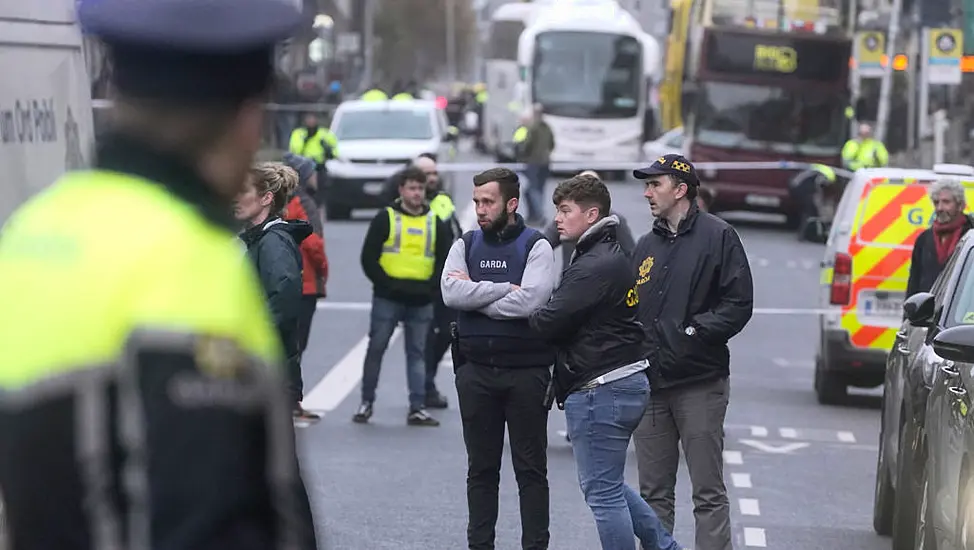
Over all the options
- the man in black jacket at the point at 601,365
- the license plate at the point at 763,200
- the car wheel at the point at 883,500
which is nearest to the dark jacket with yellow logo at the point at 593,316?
the man in black jacket at the point at 601,365

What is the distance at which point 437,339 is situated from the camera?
1425cm

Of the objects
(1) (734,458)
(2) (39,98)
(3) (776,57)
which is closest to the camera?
(2) (39,98)

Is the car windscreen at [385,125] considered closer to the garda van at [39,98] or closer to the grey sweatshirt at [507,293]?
the grey sweatshirt at [507,293]

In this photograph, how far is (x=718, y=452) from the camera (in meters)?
7.95

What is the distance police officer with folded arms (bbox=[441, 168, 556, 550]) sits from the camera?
7.98 metres

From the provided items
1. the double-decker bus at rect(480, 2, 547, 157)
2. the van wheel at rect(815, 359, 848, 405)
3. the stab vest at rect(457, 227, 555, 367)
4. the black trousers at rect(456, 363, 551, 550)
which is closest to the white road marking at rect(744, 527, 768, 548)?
the black trousers at rect(456, 363, 551, 550)

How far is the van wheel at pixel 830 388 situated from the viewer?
15.1 m

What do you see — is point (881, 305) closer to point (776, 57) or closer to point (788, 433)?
point (788, 433)

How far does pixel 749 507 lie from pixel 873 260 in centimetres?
441

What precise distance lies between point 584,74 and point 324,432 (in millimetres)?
32801

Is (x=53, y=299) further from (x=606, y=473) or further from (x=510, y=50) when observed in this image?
(x=510, y=50)

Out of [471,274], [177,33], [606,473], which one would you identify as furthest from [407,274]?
[177,33]

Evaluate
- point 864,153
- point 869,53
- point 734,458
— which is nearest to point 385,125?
point 864,153

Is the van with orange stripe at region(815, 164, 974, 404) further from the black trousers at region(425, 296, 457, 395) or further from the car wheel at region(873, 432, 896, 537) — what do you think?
the car wheel at region(873, 432, 896, 537)
